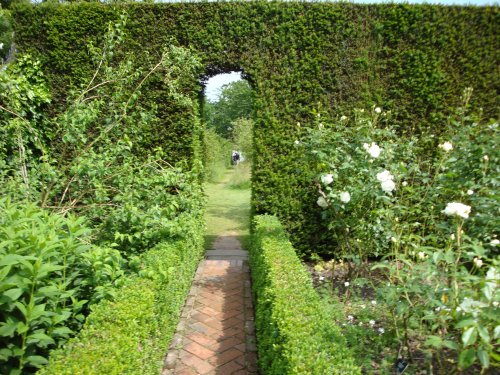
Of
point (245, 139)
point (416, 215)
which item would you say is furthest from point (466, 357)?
point (245, 139)

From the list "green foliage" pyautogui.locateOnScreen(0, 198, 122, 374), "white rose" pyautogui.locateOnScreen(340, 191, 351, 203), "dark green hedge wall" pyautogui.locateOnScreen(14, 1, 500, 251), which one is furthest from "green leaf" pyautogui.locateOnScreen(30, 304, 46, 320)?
"dark green hedge wall" pyautogui.locateOnScreen(14, 1, 500, 251)

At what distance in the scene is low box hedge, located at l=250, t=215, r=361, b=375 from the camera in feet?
6.52

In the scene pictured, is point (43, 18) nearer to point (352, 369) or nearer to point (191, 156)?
point (191, 156)

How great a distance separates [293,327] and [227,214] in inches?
269

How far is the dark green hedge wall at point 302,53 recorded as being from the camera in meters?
5.44

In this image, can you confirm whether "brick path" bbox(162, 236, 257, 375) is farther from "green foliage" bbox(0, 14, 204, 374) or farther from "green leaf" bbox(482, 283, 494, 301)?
"green leaf" bbox(482, 283, 494, 301)

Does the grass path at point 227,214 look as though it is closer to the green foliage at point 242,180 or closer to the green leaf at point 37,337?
the green foliage at point 242,180

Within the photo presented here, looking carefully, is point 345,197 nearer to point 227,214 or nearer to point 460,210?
point 460,210

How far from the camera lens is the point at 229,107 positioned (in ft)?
97.5

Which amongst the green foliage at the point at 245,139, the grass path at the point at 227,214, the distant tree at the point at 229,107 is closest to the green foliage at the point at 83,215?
the grass path at the point at 227,214

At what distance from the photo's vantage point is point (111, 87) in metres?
5.44

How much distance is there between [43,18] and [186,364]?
566cm

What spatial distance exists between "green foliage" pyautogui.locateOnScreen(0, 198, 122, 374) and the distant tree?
25661 mm

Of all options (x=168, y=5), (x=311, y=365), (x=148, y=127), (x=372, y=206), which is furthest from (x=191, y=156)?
(x=311, y=365)
